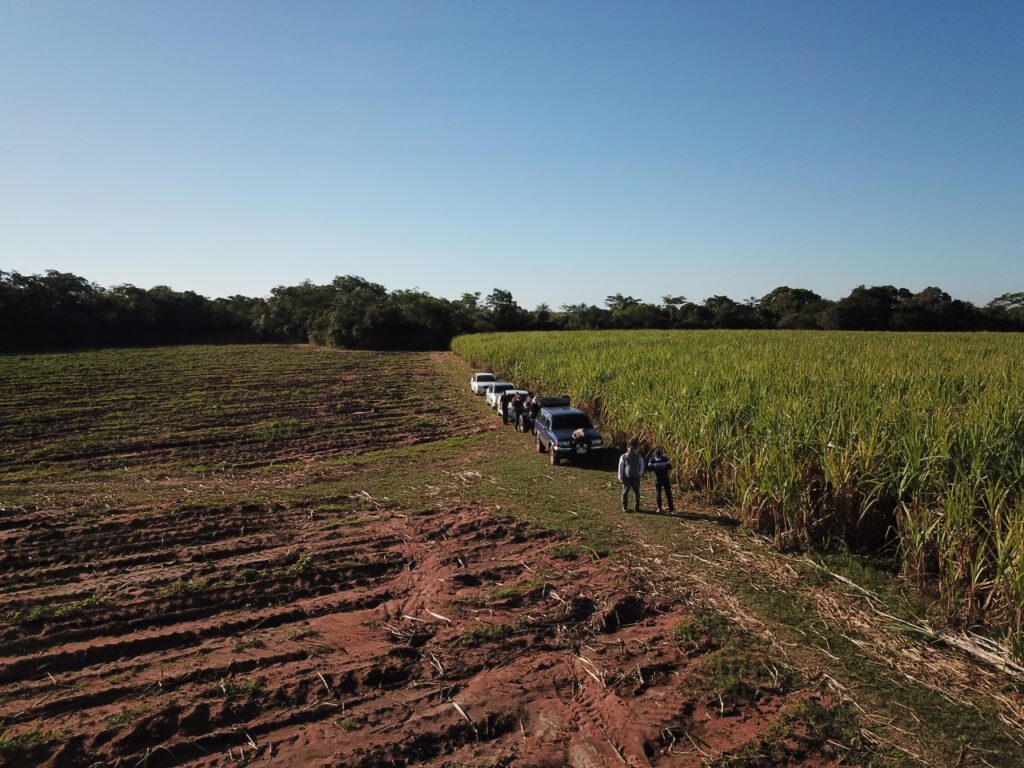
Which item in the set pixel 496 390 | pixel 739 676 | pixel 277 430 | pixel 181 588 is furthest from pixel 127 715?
pixel 496 390

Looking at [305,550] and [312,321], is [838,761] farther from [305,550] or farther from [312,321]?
[312,321]

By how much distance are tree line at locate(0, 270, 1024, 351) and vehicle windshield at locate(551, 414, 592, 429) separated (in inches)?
2008

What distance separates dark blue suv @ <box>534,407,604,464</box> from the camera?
47.1 ft

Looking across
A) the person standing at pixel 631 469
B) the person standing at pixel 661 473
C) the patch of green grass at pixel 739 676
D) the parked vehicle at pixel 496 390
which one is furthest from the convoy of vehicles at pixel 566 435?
the patch of green grass at pixel 739 676

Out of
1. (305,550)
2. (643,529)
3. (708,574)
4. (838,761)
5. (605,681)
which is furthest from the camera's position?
(643,529)

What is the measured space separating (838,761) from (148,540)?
1000cm

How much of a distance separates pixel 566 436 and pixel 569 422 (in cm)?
73

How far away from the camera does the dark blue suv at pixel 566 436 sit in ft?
47.1

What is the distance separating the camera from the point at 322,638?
645 centimetres

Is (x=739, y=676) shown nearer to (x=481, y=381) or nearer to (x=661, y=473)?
(x=661, y=473)

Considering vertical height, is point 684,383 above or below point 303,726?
above

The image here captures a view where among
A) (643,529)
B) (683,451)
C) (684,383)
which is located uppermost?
(684,383)

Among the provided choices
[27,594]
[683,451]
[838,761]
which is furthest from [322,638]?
[683,451]

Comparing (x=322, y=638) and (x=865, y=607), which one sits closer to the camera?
(x=322, y=638)
